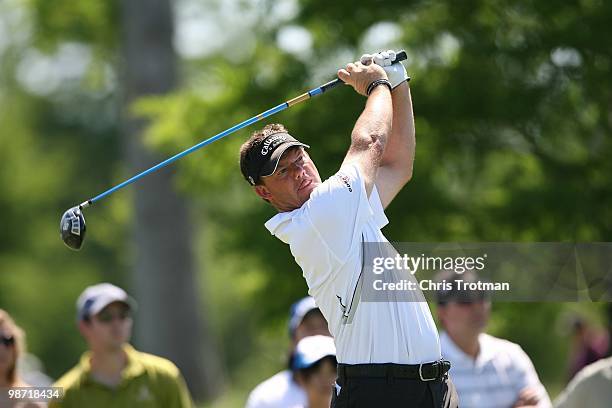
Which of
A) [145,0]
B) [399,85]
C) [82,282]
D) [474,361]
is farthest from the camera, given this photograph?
[82,282]

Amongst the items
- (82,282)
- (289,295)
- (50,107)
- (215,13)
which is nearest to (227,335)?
(82,282)

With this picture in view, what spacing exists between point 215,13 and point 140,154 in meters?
2.98

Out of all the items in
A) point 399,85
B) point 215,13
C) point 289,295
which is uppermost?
point 215,13

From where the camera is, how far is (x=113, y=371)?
689 centimetres

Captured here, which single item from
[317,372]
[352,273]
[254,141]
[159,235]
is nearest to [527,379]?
[317,372]

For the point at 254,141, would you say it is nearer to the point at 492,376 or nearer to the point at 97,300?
the point at 492,376

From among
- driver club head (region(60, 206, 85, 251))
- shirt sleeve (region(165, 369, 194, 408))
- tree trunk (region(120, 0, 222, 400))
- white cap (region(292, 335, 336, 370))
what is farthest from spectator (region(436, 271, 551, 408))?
tree trunk (region(120, 0, 222, 400))

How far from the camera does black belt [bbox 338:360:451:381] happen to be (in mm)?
4465

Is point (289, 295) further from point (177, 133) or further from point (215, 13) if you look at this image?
point (215, 13)

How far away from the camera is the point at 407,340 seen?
176 inches

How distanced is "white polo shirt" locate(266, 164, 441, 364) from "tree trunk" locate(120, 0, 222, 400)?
12.8m

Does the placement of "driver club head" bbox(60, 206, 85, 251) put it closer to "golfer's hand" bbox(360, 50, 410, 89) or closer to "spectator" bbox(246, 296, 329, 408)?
"golfer's hand" bbox(360, 50, 410, 89)

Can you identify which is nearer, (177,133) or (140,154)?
(177,133)

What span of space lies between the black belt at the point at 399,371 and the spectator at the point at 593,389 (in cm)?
130
